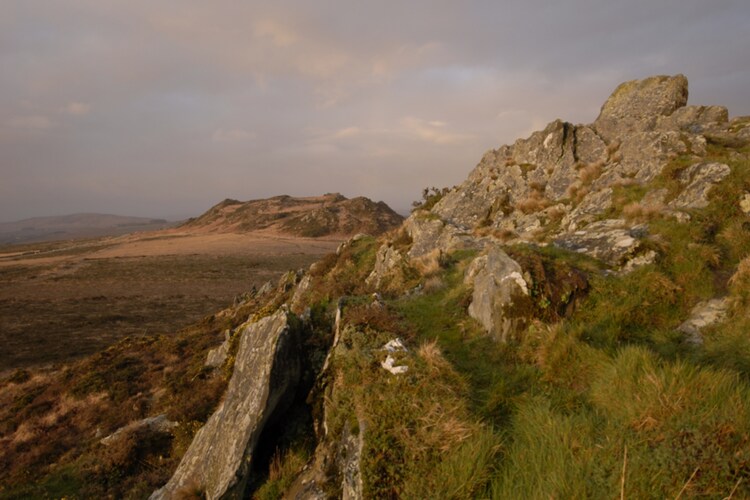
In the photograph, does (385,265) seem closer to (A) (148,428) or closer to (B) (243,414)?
(A) (148,428)

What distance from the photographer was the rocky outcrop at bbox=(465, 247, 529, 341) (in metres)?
7.13

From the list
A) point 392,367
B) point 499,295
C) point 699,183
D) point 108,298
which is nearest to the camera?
point 392,367

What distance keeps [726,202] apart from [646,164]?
5.93 meters

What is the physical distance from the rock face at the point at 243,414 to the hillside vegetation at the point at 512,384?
71 mm

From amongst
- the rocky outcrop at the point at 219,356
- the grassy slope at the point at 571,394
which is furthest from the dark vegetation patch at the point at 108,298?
the grassy slope at the point at 571,394

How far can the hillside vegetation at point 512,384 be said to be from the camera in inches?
141

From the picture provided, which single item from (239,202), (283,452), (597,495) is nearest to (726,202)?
(597,495)

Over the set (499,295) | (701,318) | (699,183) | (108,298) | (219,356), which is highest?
(699,183)

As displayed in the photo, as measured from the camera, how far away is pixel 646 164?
603 inches

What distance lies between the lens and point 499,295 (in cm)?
752

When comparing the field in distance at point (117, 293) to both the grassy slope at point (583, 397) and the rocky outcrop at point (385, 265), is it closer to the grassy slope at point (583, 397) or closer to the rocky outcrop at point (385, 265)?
the rocky outcrop at point (385, 265)

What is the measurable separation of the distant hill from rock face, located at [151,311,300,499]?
92.6m

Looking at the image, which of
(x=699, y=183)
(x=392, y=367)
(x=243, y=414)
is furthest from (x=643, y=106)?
(x=243, y=414)

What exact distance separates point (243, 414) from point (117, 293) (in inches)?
1789
